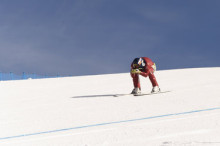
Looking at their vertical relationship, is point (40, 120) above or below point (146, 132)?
above

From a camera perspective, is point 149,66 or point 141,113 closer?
point 141,113

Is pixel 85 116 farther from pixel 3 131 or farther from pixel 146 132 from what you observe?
pixel 146 132

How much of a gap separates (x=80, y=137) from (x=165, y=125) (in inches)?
56.3

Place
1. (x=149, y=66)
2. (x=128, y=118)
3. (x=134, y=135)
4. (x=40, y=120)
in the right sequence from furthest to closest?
(x=149, y=66) → (x=40, y=120) → (x=128, y=118) → (x=134, y=135)

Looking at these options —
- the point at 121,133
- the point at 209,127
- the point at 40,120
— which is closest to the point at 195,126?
the point at 209,127

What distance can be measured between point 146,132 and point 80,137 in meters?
0.99

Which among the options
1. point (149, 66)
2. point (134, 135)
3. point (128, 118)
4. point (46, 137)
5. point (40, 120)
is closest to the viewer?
point (134, 135)

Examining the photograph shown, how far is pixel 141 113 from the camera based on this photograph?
5941 mm

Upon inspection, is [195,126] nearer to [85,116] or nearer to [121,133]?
[121,133]

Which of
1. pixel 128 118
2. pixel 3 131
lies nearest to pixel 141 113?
pixel 128 118

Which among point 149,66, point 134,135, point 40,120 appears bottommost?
point 134,135

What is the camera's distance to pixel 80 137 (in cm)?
407

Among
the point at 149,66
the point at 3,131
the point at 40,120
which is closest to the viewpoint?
the point at 3,131

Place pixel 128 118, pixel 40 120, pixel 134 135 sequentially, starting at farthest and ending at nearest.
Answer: pixel 40 120
pixel 128 118
pixel 134 135
